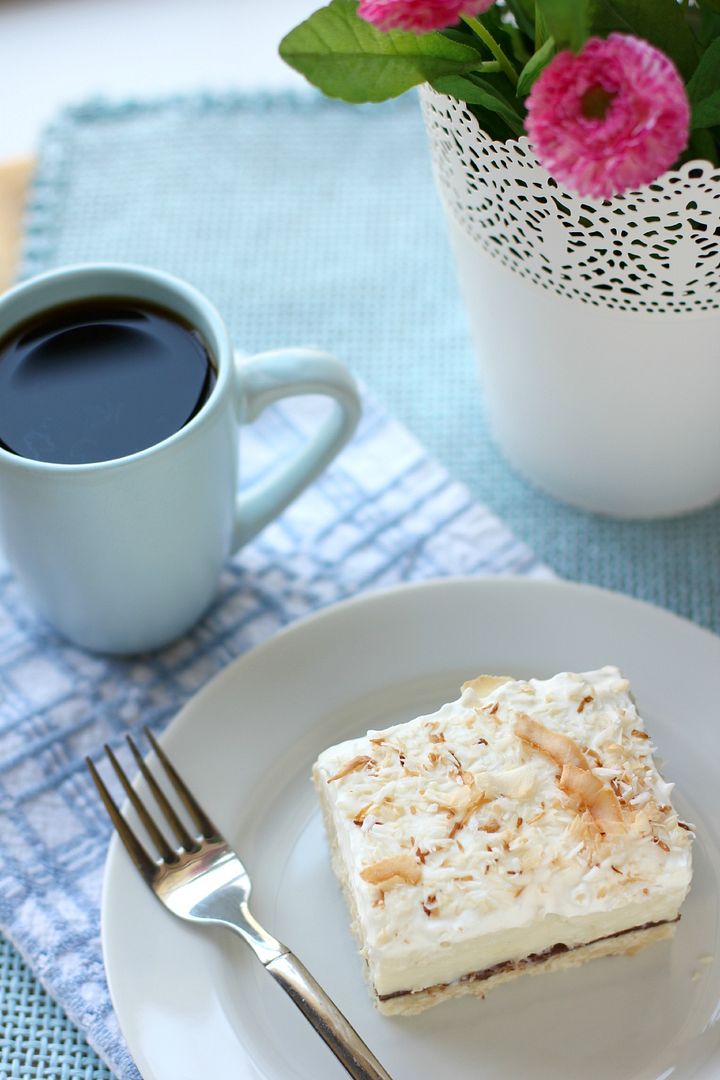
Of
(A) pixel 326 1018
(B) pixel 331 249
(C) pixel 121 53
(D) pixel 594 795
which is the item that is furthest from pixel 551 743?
(C) pixel 121 53

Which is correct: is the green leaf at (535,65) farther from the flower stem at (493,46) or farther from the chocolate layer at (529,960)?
the chocolate layer at (529,960)

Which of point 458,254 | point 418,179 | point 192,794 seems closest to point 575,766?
point 192,794

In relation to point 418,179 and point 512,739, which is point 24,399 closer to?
point 512,739

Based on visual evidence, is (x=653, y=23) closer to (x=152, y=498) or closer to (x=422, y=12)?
(x=422, y=12)

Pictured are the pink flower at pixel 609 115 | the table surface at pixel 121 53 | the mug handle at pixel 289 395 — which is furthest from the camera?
the table surface at pixel 121 53

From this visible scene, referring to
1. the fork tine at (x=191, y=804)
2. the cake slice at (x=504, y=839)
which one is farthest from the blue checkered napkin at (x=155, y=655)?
the cake slice at (x=504, y=839)

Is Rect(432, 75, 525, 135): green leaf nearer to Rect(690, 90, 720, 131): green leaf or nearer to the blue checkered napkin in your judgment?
Rect(690, 90, 720, 131): green leaf
